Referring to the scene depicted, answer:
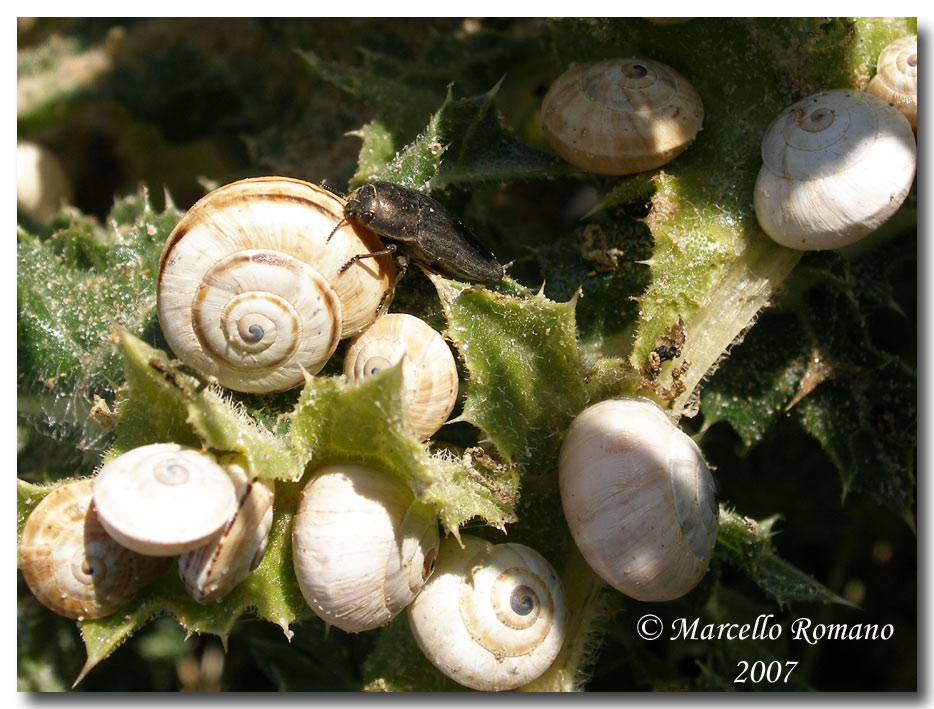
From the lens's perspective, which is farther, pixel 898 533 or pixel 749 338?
pixel 898 533

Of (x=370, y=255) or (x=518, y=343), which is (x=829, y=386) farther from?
(x=370, y=255)

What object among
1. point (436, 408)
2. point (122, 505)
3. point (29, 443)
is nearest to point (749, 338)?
point (436, 408)

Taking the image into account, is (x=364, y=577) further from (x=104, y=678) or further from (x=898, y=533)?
(x=898, y=533)

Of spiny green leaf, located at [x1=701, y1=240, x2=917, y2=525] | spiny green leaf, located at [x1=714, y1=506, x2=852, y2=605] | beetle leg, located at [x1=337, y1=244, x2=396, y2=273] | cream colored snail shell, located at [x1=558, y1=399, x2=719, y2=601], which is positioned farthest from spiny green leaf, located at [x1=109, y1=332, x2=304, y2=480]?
spiny green leaf, located at [x1=701, y1=240, x2=917, y2=525]

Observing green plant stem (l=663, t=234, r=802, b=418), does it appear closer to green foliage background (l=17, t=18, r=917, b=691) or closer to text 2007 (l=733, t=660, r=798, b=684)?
green foliage background (l=17, t=18, r=917, b=691)

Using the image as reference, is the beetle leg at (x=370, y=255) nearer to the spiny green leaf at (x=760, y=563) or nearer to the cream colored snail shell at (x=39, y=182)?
the spiny green leaf at (x=760, y=563)
